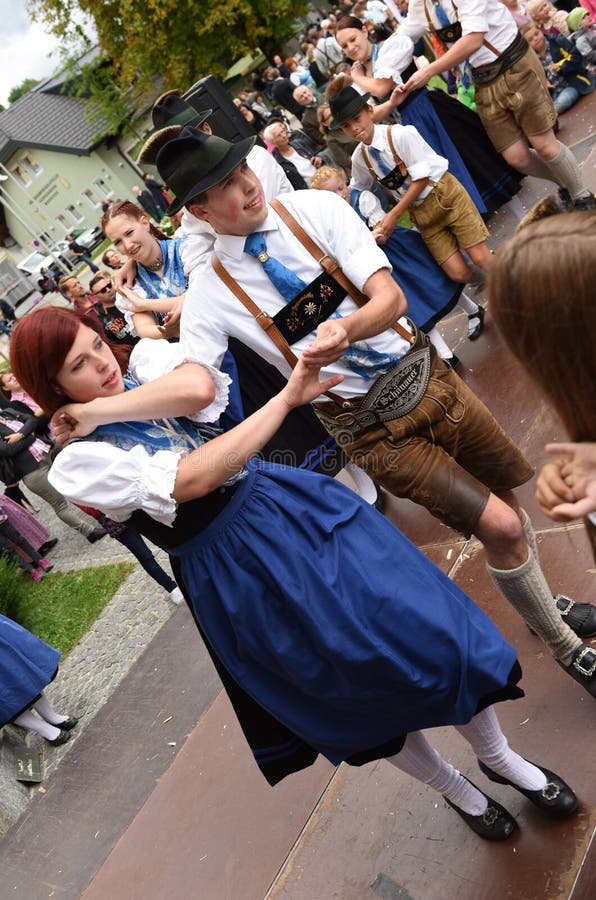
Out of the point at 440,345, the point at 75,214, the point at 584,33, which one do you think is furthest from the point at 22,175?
the point at 440,345

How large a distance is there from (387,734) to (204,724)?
209cm

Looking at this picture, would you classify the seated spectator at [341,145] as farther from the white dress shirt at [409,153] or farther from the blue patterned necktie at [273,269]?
the blue patterned necktie at [273,269]

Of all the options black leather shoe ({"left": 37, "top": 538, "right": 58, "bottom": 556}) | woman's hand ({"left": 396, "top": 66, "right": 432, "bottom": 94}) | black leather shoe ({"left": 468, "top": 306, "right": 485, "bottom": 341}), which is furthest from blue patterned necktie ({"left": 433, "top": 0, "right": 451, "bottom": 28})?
black leather shoe ({"left": 37, "top": 538, "right": 58, "bottom": 556})

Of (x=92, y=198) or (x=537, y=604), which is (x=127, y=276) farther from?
(x=92, y=198)

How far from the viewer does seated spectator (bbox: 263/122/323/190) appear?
25.9 ft

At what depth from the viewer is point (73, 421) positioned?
7.20 ft

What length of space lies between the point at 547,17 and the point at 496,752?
894 centimetres

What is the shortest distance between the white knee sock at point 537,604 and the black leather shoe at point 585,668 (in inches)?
0.6

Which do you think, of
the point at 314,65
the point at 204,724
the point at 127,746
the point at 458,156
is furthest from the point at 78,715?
the point at 314,65

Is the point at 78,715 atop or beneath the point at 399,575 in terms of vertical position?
beneath

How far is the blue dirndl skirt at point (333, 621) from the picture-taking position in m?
2.15

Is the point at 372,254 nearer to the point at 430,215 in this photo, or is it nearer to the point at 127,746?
the point at 430,215

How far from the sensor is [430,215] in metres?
5.16

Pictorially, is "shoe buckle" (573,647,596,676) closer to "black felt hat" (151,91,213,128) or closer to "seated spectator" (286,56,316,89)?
"black felt hat" (151,91,213,128)
